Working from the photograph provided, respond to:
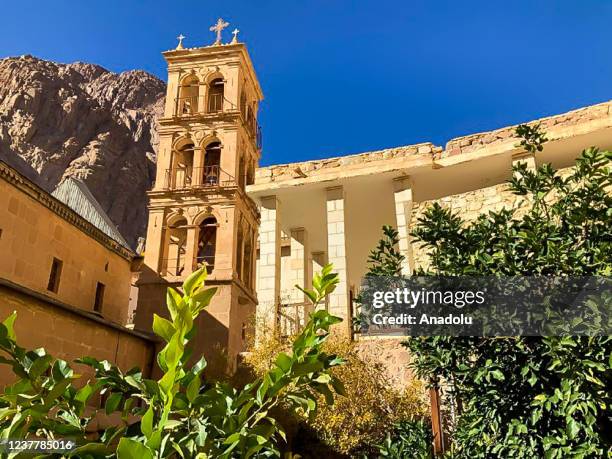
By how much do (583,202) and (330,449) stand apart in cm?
641

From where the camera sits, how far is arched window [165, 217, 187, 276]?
20.5 metres

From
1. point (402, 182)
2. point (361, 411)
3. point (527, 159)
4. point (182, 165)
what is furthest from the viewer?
point (182, 165)

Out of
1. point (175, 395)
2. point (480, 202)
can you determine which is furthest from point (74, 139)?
point (175, 395)

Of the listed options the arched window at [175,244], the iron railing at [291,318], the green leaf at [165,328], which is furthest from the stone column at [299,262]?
the green leaf at [165,328]

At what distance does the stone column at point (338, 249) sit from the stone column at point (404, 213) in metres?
1.53

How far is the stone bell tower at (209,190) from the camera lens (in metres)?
18.8

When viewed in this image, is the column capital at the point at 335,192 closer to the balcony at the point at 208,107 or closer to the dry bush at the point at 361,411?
the dry bush at the point at 361,411

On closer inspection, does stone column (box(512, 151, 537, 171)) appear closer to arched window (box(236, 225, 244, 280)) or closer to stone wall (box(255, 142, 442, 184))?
stone wall (box(255, 142, 442, 184))

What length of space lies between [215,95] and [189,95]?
1.29 m

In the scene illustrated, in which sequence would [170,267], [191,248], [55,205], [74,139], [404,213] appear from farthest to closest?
1. [74,139]
2. [170,267]
3. [191,248]
4. [55,205]
5. [404,213]

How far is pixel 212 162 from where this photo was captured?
74.3ft

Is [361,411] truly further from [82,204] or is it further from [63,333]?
[82,204]

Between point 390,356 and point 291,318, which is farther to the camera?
point 291,318

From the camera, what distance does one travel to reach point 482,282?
496 centimetres
